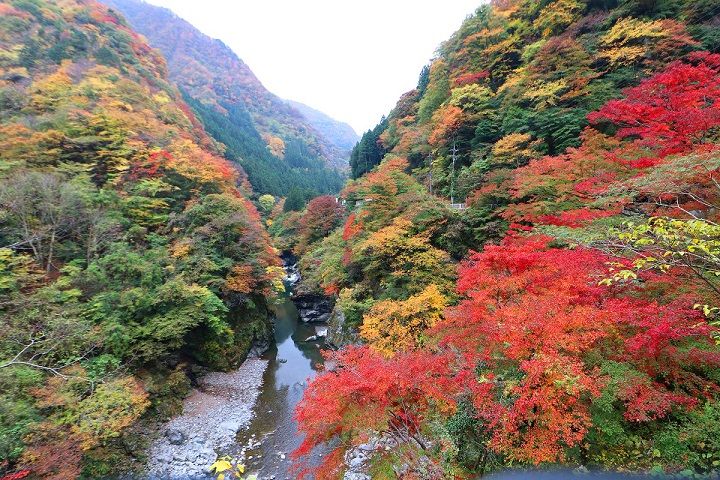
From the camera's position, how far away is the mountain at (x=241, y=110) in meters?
62.9

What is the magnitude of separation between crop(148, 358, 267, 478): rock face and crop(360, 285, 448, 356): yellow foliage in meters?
6.92

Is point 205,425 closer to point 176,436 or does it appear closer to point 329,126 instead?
point 176,436

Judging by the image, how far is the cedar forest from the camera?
6008 millimetres

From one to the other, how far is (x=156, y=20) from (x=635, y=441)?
420 ft

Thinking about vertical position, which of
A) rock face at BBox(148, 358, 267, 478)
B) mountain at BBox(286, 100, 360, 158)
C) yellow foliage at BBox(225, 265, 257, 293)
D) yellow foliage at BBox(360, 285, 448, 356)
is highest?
mountain at BBox(286, 100, 360, 158)

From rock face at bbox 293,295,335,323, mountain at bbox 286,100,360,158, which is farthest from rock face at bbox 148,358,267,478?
mountain at bbox 286,100,360,158

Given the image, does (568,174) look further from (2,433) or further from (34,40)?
(34,40)

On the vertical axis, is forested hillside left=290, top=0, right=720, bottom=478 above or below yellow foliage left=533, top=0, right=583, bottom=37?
below

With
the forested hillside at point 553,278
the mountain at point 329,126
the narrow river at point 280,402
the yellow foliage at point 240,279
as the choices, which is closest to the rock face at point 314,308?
the narrow river at point 280,402

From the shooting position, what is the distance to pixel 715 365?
19.0ft

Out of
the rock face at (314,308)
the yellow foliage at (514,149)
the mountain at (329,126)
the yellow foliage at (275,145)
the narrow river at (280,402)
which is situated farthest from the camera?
the mountain at (329,126)

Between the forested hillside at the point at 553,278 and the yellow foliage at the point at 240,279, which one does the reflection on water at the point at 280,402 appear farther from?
the yellow foliage at the point at 240,279

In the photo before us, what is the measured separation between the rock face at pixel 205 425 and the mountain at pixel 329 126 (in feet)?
476

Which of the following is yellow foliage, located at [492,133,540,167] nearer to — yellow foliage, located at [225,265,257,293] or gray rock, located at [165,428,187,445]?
yellow foliage, located at [225,265,257,293]
